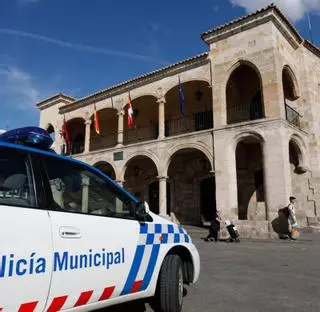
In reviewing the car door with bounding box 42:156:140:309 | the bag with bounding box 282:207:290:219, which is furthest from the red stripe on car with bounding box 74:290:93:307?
the bag with bounding box 282:207:290:219

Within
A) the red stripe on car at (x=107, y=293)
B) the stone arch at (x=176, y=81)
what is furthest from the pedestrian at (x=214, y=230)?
the red stripe on car at (x=107, y=293)

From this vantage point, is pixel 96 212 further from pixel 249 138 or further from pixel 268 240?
pixel 249 138

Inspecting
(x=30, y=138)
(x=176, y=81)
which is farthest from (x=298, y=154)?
(x=30, y=138)

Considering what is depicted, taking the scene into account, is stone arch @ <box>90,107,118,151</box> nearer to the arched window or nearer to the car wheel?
the arched window

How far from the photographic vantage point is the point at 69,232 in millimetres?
2346

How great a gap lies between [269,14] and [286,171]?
6908 millimetres

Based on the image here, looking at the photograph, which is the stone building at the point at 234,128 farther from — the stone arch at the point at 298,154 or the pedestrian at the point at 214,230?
the pedestrian at the point at 214,230

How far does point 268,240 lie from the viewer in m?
11.9

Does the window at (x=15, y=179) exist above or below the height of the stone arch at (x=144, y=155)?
below

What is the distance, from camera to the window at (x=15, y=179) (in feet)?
7.07

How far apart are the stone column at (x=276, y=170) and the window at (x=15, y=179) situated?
38.3ft

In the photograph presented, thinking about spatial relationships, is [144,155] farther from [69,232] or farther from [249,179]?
[69,232]

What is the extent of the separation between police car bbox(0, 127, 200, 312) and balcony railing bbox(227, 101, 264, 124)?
13.7 metres

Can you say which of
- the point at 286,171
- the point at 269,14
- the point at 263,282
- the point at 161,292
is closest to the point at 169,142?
the point at 286,171
